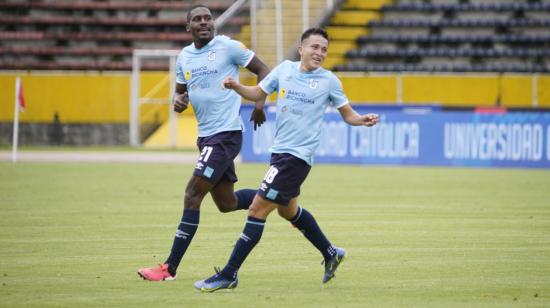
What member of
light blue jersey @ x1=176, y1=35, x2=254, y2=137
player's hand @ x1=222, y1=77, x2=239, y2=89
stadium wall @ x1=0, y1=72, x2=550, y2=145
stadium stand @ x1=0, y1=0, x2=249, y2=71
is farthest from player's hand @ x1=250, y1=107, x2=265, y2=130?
stadium stand @ x1=0, y1=0, x2=249, y2=71

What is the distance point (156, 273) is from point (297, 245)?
9.53 feet

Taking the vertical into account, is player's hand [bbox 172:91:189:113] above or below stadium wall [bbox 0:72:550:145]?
above

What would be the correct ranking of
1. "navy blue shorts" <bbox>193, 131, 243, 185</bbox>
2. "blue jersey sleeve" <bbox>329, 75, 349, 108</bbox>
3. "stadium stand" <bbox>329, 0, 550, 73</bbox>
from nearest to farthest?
1. "blue jersey sleeve" <bbox>329, 75, 349, 108</bbox>
2. "navy blue shorts" <bbox>193, 131, 243, 185</bbox>
3. "stadium stand" <bbox>329, 0, 550, 73</bbox>

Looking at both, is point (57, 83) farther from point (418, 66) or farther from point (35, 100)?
point (418, 66)

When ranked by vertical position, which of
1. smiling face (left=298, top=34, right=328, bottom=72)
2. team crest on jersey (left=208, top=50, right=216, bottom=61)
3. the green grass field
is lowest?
the green grass field

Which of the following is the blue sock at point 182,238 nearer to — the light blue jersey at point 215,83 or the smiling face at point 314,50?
the light blue jersey at point 215,83

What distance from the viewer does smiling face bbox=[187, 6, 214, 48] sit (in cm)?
1016

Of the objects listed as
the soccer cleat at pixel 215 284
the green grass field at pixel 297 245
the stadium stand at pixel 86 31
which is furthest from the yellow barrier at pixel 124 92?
the soccer cleat at pixel 215 284

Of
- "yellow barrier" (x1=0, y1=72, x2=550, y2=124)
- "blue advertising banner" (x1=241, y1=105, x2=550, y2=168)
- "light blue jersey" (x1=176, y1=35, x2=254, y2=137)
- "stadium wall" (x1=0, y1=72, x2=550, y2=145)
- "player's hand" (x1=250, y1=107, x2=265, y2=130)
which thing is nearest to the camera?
"player's hand" (x1=250, y1=107, x2=265, y2=130)

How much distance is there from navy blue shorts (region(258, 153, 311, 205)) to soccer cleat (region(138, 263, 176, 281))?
1.13 m

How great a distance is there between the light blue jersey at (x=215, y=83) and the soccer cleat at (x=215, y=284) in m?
1.65

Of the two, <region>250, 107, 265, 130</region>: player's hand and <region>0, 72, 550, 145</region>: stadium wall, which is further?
<region>0, 72, 550, 145</region>: stadium wall

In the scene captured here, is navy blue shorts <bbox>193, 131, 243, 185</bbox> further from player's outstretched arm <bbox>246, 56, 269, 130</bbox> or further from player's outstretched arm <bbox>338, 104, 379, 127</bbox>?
player's outstretched arm <bbox>338, 104, 379, 127</bbox>

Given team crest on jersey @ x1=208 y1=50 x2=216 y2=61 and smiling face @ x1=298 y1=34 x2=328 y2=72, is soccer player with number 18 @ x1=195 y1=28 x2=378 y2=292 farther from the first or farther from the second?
team crest on jersey @ x1=208 y1=50 x2=216 y2=61
